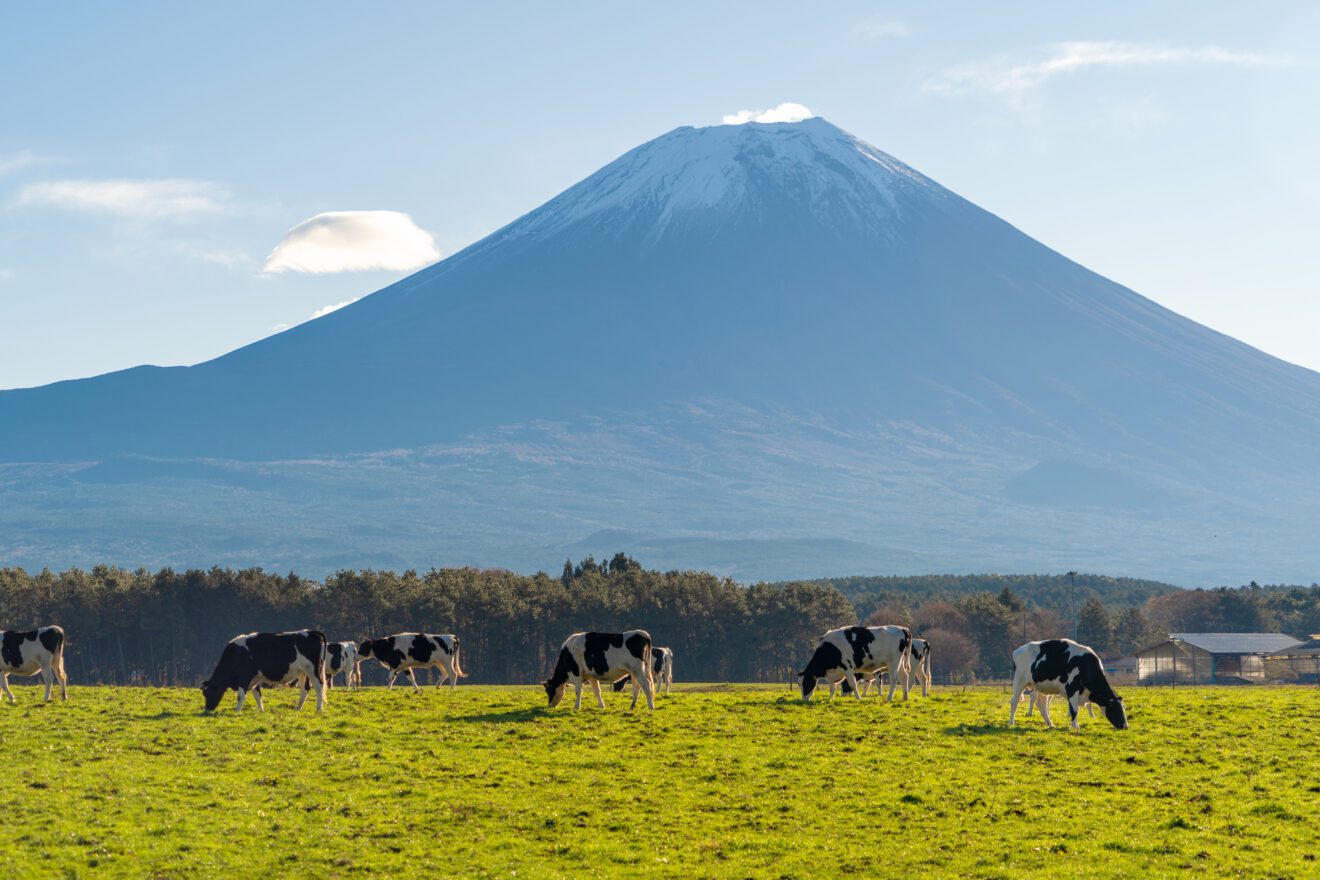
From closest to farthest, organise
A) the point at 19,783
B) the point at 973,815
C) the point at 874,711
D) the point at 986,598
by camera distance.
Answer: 1. the point at 973,815
2. the point at 19,783
3. the point at 874,711
4. the point at 986,598

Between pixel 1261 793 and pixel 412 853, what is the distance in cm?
1190

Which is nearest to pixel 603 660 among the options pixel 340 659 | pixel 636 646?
pixel 636 646

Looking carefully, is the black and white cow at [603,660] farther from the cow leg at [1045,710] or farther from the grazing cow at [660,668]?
the grazing cow at [660,668]

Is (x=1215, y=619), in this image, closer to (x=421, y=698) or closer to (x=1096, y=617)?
(x=1096, y=617)

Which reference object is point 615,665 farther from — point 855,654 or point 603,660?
point 855,654

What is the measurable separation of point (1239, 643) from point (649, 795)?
256 feet

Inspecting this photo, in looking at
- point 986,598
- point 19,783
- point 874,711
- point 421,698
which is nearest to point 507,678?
point 986,598

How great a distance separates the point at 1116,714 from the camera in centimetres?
2767

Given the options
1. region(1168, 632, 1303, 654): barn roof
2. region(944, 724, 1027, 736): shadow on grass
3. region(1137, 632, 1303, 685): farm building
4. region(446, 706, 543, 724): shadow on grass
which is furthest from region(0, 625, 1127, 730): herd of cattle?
region(1168, 632, 1303, 654): barn roof

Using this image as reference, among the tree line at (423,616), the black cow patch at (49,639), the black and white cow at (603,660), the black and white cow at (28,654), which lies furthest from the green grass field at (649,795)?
the tree line at (423,616)

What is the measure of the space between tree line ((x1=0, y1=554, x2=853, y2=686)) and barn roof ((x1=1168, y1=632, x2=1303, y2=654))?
20.8m

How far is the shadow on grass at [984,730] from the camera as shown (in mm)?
26719

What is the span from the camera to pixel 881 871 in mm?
18047

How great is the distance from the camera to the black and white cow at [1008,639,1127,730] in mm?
27750
